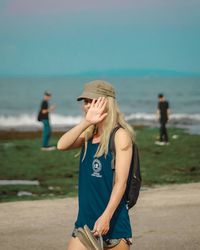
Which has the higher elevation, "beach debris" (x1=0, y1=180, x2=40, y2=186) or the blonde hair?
the blonde hair

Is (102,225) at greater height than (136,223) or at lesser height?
greater

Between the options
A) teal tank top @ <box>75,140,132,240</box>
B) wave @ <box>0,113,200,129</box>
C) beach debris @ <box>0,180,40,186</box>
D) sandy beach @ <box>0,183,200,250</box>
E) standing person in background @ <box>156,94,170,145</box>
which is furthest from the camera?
wave @ <box>0,113,200,129</box>

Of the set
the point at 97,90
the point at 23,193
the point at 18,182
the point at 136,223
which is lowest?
the point at 18,182

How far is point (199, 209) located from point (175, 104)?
8952cm

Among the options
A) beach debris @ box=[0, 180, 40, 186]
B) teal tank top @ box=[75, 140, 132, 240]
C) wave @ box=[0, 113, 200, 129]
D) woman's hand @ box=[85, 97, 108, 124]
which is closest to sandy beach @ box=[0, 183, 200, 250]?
teal tank top @ box=[75, 140, 132, 240]

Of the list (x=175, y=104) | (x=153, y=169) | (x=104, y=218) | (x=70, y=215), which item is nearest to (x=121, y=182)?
(x=104, y=218)

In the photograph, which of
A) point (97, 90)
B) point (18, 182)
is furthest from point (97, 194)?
point (18, 182)

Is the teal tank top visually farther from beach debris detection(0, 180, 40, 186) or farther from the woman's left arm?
beach debris detection(0, 180, 40, 186)

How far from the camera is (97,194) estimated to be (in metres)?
4.47

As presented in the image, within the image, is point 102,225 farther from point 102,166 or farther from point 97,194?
point 102,166

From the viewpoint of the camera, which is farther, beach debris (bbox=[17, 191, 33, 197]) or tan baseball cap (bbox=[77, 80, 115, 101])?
beach debris (bbox=[17, 191, 33, 197])

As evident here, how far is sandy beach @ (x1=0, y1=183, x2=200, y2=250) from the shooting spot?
8.02m

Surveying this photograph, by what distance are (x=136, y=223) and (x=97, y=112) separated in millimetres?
5059

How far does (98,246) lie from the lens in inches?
170
